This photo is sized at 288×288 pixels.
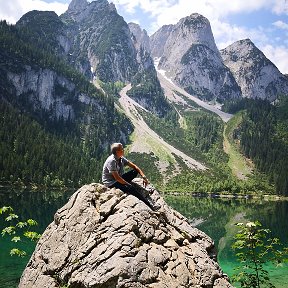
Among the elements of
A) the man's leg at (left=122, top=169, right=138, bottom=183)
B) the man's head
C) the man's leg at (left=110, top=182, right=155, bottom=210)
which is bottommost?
the man's leg at (left=110, top=182, right=155, bottom=210)

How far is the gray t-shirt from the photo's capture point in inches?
648

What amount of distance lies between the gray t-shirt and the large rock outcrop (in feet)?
1.42

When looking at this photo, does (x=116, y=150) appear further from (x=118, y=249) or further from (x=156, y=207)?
(x=118, y=249)

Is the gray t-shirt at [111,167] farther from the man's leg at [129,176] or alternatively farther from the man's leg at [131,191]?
the man's leg at [131,191]

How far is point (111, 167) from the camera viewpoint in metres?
16.5

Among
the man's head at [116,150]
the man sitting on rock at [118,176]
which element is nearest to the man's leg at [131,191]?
the man sitting on rock at [118,176]

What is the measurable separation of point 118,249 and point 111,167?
3.75m

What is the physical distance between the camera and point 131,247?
546 inches

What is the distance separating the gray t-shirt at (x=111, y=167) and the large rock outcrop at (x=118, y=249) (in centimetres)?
43

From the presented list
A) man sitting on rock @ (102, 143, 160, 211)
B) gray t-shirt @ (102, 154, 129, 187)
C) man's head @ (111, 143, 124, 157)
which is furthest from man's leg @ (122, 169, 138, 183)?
man's head @ (111, 143, 124, 157)

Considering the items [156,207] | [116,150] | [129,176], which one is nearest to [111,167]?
[116,150]

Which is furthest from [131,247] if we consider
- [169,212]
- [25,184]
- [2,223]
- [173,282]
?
[25,184]

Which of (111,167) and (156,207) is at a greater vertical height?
(111,167)

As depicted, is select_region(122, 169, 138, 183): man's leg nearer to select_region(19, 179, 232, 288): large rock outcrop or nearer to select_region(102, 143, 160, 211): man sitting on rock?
select_region(102, 143, 160, 211): man sitting on rock
